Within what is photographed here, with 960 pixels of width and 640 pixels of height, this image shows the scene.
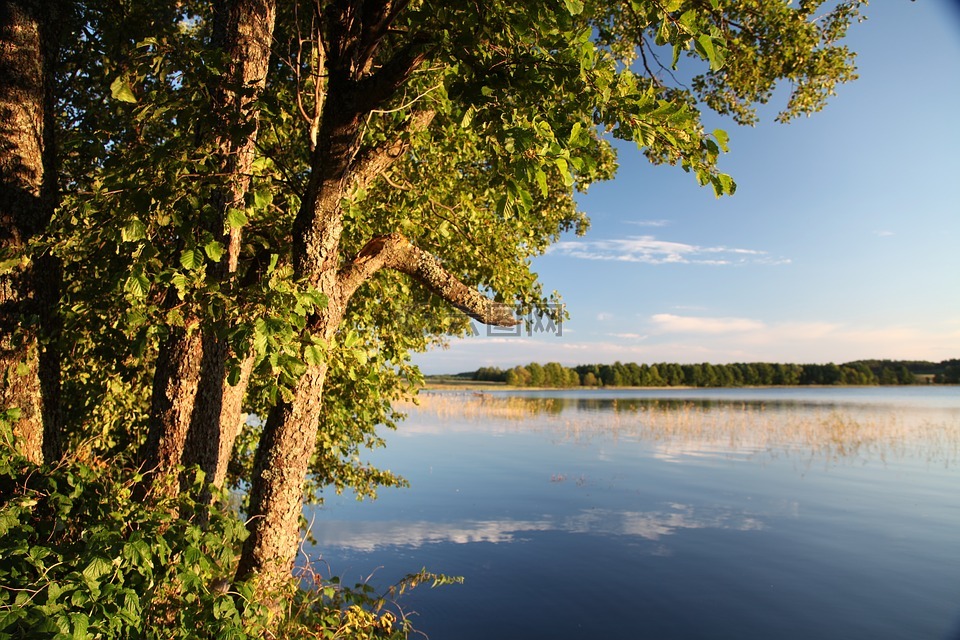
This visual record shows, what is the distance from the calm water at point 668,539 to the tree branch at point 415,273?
6707 mm

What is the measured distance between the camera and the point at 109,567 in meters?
3.91

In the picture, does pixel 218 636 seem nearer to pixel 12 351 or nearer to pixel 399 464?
pixel 12 351

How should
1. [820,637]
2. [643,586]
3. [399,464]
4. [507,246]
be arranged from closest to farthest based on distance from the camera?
1. [507,246]
2. [820,637]
3. [643,586]
4. [399,464]

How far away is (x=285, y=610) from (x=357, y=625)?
2.29ft

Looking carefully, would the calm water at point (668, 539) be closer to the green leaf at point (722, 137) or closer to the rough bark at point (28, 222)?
the rough bark at point (28, 222)

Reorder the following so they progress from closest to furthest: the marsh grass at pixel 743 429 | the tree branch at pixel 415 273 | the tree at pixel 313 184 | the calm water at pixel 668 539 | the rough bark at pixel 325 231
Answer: the tree at pixel 313 184, the rough bark at pixel 325 231, the tree branch at pixel 415 273, the calm water at pixel 668 539, the marsh grass at pixel 743 429

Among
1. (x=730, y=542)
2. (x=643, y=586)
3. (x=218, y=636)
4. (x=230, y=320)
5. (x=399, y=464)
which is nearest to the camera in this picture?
(x=218, y=636)

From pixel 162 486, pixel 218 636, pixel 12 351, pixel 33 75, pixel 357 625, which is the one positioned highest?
pixel 33 75

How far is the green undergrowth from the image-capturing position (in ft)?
12.5

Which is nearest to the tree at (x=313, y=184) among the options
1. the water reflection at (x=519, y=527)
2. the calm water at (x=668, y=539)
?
the calm water at (x=668, y=539)

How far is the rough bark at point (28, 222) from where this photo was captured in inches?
233

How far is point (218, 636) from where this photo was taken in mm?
4223

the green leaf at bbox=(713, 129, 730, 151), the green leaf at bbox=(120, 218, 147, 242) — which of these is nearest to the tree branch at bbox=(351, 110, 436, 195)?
the green leaf at bbox=(120, 218, 147, 242)

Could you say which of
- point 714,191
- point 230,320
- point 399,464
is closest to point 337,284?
point 230,320
